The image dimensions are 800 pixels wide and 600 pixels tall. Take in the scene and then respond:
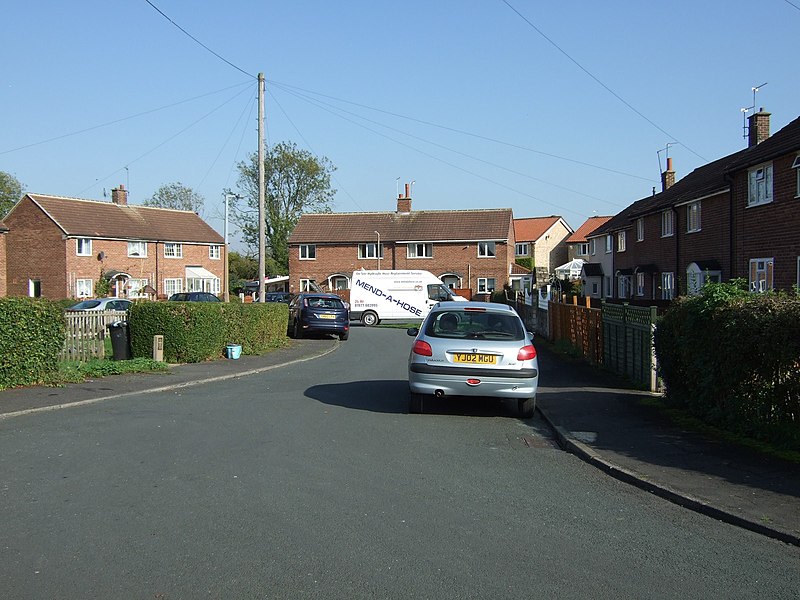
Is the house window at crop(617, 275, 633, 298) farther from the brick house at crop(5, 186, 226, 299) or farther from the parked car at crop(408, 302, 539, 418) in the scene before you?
the parked car at crop(408, 302, 539, 418)

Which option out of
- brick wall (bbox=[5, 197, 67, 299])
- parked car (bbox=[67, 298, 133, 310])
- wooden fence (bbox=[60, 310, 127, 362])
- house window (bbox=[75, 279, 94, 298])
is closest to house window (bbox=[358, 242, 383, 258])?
house window (bbox=[75, 279, 94, 298])

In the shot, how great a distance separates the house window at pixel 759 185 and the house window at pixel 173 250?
44.5 m

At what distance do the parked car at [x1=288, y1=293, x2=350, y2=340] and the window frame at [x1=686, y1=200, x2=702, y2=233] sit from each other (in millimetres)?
14239

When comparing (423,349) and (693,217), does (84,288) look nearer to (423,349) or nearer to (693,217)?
(693,217)

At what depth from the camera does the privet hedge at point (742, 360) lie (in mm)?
8148

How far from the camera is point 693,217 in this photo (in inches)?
1254

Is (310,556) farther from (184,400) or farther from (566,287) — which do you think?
(566,287)

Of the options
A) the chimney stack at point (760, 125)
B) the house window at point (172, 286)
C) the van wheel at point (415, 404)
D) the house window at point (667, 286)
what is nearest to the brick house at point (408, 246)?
the house window at point (172, 286)

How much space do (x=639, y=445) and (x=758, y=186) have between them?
18354 mm

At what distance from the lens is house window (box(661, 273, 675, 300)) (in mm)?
34581

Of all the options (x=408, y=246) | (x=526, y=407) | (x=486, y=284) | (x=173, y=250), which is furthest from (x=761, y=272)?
(x=173, y=250)

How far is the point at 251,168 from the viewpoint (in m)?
76.8

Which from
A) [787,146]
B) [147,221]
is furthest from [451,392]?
[147,221]

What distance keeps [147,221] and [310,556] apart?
5785cm
